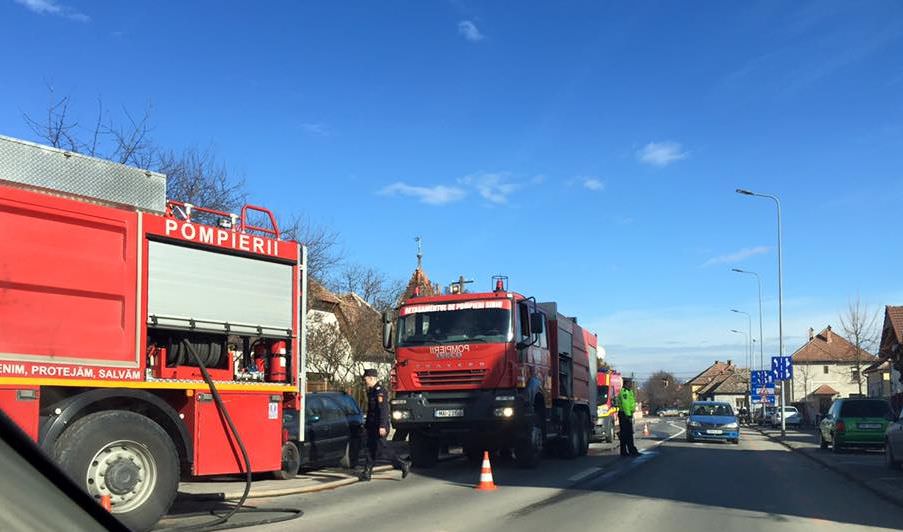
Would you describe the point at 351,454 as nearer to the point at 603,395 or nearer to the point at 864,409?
the point at 603,395

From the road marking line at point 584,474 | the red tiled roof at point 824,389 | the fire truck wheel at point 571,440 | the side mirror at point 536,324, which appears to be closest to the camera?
the road marking line at point 584,474

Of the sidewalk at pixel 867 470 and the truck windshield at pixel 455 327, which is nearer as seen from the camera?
the sidewalk at pixel 867 470

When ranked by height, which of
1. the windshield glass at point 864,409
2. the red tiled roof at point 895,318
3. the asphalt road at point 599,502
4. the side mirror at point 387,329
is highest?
the red tiled roof at point 895,318

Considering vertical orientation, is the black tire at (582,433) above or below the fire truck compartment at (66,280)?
below

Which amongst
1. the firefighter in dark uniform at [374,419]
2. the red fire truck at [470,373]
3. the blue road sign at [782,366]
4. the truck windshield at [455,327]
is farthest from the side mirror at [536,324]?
the blue road sign at [782,366]

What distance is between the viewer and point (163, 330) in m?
8.23

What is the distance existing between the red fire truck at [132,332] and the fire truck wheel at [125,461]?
0.04 ft

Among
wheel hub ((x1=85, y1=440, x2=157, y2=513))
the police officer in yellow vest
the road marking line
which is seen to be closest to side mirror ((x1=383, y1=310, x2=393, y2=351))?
the road marking line

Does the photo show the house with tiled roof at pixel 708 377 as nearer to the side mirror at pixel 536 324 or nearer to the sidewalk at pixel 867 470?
the sidewalk at pixel 867 470

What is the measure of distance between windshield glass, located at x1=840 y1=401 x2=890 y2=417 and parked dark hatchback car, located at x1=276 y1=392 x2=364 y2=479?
47.7 feet

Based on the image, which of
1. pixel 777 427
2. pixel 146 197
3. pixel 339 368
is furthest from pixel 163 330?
pixel 777 427

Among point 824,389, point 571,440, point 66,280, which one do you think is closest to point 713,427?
point 571,440

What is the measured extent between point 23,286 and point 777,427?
53.3m

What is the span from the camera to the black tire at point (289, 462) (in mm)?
12812
